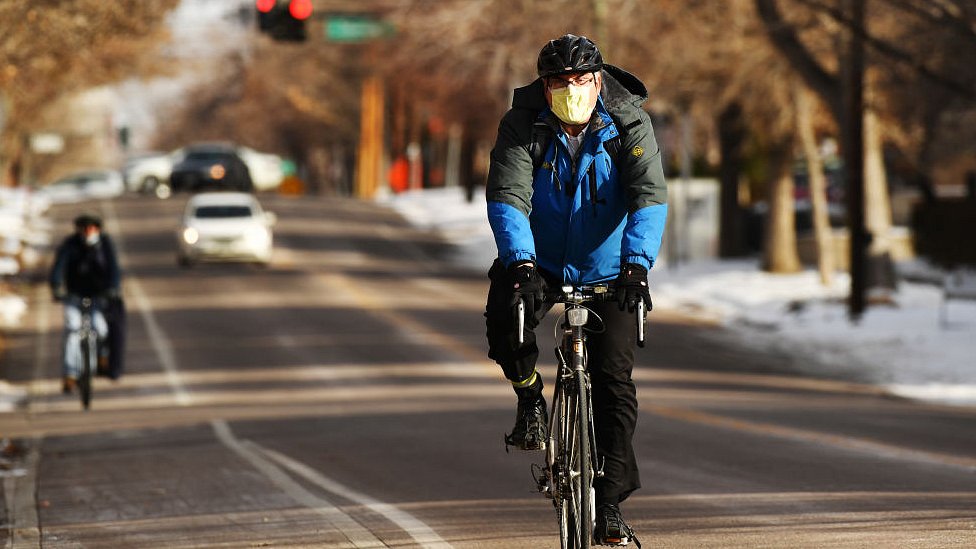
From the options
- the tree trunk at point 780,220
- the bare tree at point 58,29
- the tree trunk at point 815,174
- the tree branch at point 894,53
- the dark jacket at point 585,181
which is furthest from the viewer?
the tree trunk at point 780,220

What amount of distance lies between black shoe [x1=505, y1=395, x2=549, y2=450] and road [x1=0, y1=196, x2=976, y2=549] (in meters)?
1.36

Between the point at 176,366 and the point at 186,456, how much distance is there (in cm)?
1227

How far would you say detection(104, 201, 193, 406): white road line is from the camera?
22.5 meters

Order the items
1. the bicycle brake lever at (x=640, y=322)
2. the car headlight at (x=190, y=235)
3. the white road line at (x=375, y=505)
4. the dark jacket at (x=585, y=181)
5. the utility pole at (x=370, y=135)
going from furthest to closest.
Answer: the utility pole at (x=370, y=135) → the car headlight at (x=190, y=235) → the white road line at (x=375, y=505) → the dark jacket at (x=585, y=181) → the bicycle brake lever at (x=640, y=322)

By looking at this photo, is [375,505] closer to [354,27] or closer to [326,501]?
[326,501]

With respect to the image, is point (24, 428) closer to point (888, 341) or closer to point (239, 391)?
point (239, 391)

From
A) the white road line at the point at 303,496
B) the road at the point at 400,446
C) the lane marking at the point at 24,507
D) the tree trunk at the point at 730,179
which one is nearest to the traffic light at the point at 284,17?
the road at the point at 400,446

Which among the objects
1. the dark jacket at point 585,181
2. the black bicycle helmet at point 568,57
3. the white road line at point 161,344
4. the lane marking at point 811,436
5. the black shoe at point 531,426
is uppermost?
the black bicycle helmet at point 568,57

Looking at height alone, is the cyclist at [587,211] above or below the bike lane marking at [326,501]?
above

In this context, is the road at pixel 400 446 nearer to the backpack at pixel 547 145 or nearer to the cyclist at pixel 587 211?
the cyclist at pixel 587 211

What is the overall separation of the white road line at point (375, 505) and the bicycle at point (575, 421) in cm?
158

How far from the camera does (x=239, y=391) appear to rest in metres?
22.1

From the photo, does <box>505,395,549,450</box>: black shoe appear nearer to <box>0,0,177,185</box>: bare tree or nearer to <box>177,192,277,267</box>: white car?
<box>0,0,177,185</box>: bare tree

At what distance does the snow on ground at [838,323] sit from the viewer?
23484 mm
